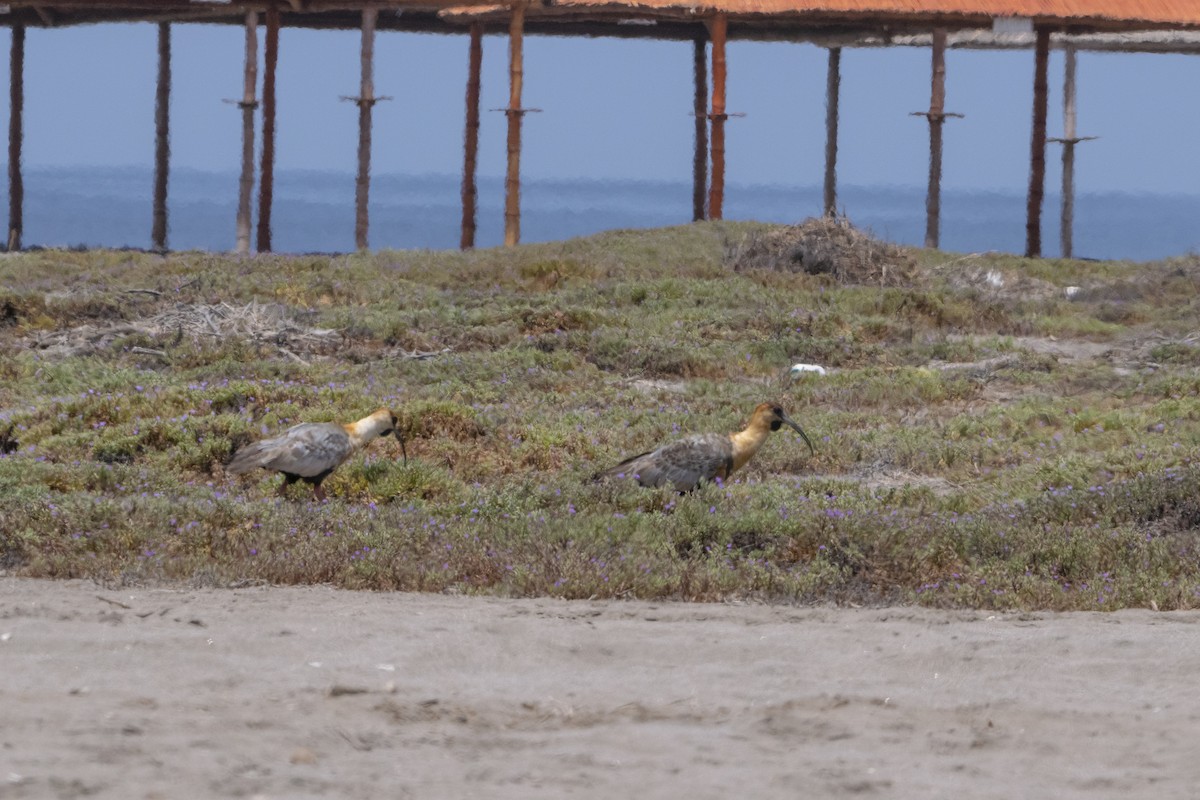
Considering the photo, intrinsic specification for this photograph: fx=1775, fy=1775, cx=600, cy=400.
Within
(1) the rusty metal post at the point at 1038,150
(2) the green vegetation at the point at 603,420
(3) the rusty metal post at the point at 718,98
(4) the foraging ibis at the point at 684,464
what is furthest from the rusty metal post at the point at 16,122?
(4) the foraging ibis at the point at 684,464

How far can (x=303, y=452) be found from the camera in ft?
Answer: 33.6

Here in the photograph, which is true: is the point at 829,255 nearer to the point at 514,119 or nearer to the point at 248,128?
the point at 514,119

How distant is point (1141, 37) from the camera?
32312 mm

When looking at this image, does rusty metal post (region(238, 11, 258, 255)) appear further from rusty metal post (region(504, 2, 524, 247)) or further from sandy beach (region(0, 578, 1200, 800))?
sandy beach (region(0, 578, 1200, 800))

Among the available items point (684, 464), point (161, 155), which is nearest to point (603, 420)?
point (684, 464)

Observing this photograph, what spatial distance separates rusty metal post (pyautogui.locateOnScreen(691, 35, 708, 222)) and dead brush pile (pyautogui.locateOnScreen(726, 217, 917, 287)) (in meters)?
7.94

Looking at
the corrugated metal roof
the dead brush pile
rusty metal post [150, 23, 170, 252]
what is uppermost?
the corrugated metal roof

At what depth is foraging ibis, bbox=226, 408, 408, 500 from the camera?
10.2 metres

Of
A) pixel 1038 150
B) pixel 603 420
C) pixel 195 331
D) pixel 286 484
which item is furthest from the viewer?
pixel 1038 150

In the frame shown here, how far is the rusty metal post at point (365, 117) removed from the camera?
2841cm

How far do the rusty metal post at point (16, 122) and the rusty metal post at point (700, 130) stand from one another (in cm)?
1224

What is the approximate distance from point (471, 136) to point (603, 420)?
52.5 ft

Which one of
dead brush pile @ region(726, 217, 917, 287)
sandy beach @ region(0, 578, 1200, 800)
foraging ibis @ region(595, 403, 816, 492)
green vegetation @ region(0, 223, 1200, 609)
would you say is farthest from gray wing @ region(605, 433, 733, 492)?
dead brush pile @ region(726, 217, 917, 287)

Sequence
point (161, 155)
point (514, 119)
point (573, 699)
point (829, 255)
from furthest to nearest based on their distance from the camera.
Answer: point (161, 155) → point (514, 119) → point (829, 255) → point (573, 699)
